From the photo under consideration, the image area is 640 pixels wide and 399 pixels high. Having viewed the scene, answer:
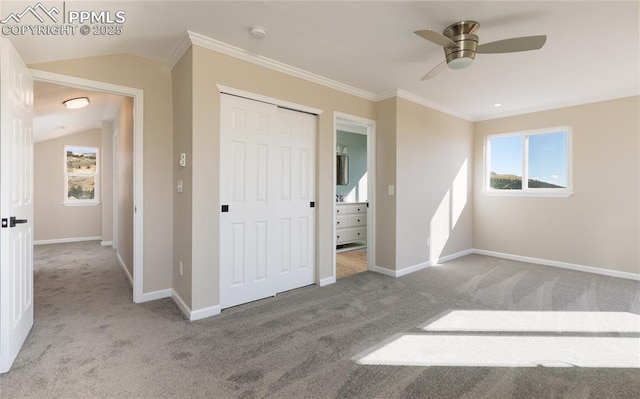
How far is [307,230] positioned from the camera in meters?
3.57

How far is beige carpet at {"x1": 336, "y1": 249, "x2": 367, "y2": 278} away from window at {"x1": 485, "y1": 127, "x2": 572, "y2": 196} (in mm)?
2665

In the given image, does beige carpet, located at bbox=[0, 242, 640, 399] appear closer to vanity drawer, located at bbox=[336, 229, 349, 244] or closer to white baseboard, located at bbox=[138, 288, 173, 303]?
white baseboard, located at bbox=[138, 288, 173, 303]

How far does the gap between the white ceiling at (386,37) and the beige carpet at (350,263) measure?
2.62 meters

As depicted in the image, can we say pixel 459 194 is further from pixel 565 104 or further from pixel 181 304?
pixel 181 304

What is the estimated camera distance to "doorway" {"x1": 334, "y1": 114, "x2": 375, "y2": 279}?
14.2ft

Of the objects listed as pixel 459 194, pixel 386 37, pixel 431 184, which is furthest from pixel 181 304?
pixel 459 194

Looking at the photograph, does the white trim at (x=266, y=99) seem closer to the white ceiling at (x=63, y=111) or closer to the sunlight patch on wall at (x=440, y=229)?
the white ceiling at (x=63, y=111)

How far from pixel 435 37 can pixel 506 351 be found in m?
2.42

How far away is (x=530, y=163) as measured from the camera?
4.95 metres

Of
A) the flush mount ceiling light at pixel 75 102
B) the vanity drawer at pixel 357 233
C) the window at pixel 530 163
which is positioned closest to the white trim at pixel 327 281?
the vanity drawer at pixel 357 233

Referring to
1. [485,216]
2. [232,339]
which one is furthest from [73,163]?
[485,216]

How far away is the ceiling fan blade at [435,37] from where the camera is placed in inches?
83.7

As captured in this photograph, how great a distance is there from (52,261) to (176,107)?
377 centimetres

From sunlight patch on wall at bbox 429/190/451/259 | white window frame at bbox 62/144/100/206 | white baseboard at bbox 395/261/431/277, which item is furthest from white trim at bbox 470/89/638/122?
white window frame at bbox 62/144/100/206
